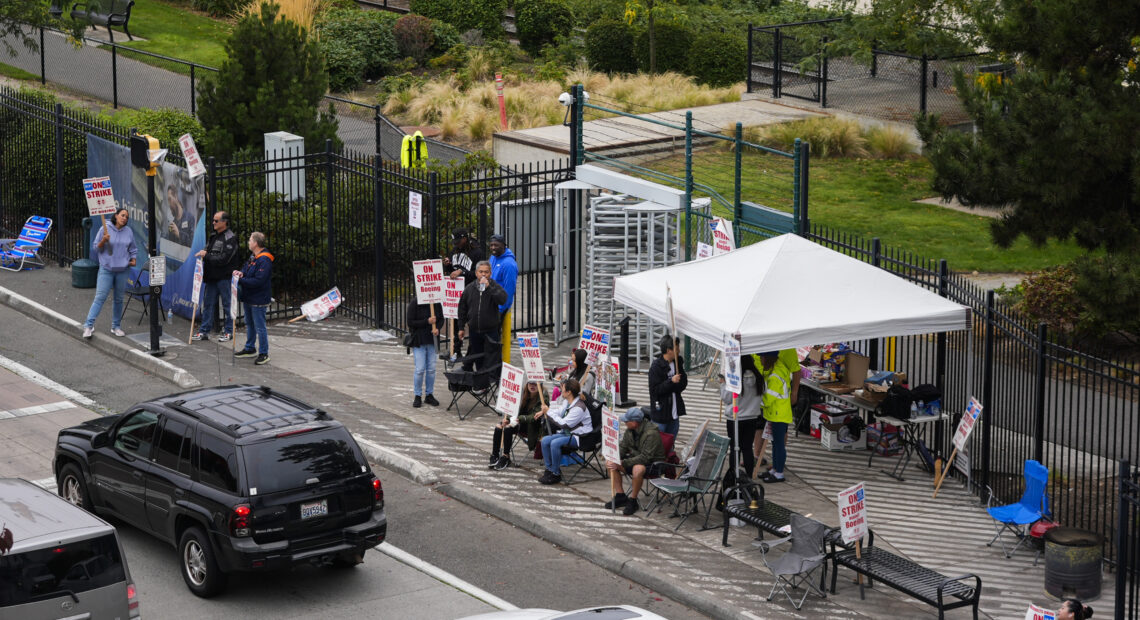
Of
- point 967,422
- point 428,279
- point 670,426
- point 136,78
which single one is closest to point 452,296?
point 428,279

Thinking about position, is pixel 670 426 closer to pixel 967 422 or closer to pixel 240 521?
pixel 967 422

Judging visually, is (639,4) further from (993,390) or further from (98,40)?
(993,390)

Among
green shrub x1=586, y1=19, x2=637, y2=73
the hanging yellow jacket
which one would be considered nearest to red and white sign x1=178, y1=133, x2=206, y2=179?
the hanging yellow jacket

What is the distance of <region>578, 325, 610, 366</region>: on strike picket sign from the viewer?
15578mm

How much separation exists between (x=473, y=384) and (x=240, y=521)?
5823 millimetres

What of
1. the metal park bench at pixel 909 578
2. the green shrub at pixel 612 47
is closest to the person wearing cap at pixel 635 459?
the metal park bench at pixel 909 578

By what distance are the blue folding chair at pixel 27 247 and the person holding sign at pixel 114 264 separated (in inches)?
152

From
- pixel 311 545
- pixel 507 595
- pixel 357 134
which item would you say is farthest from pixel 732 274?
pixel 357 134

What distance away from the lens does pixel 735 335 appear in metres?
13.0

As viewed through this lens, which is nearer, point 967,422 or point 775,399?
point 967,422

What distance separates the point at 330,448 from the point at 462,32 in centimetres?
3067

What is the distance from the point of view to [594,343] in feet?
51.3

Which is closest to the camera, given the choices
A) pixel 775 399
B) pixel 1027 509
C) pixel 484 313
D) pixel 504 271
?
pixel 1027 509

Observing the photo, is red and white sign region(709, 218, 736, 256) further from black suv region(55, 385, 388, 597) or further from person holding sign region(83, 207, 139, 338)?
person holding sign region(83, 207, 139, 338)
